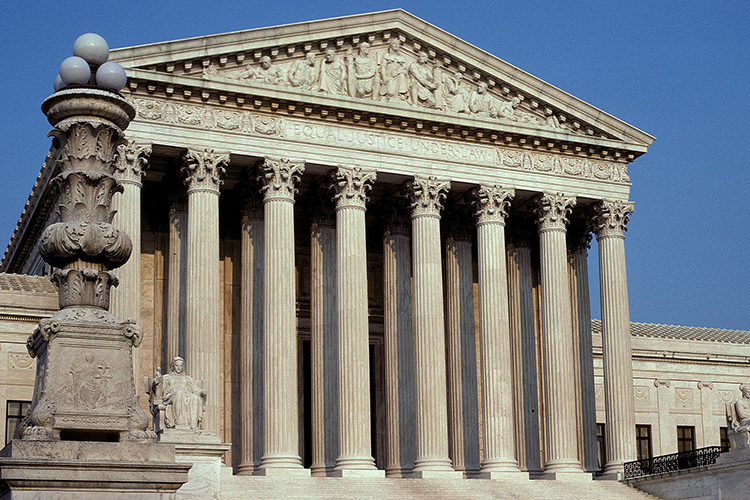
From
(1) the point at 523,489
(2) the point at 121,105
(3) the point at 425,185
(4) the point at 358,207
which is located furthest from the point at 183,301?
(2) the point at 121,105

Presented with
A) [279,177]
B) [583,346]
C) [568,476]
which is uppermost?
[279,177]

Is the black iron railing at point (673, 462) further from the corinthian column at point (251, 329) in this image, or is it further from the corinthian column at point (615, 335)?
the corinthian column at point (251, 329)

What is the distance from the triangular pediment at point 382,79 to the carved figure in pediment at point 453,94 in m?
0.04

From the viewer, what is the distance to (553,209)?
4325 centimetres

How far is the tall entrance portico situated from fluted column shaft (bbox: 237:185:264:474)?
8cm

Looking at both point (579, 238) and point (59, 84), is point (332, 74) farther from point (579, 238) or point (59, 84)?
point (59, 84)

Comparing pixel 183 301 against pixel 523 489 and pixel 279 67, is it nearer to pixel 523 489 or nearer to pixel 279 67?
pixel 279 67

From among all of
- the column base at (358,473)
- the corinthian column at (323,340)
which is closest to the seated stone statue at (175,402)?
the column base at (358,473)

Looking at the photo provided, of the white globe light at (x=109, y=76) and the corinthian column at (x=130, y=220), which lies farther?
the corinthian column at (x=130, y=220)

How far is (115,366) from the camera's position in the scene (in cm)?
1283

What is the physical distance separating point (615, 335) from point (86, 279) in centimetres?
3287

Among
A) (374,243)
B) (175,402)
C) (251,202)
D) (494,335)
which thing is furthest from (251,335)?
(175,402)

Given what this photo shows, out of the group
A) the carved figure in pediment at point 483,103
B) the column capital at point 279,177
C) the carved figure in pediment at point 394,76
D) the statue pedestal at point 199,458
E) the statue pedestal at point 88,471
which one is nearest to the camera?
the statue pedestal at point 88,471

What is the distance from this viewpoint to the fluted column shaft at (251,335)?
1542 inches
